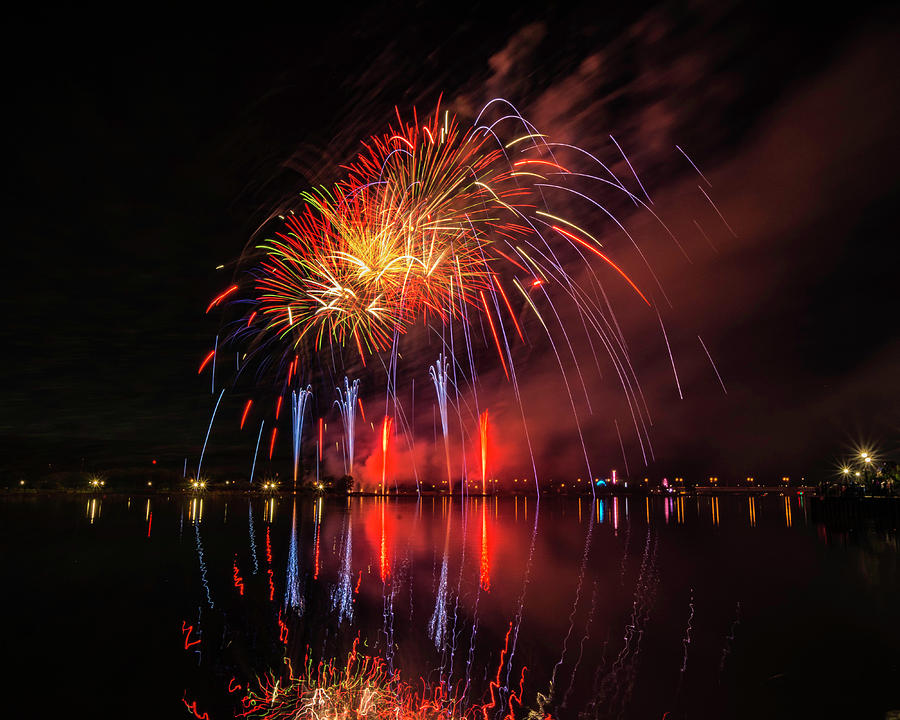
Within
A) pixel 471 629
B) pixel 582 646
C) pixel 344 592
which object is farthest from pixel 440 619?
pixel 344 592

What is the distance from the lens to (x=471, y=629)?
13562mm

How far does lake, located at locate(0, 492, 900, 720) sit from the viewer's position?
31.9 ft

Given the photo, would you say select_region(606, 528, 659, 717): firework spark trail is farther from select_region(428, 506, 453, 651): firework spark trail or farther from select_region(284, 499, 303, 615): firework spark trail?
select_region(284, 499, 303, 615): firework spark trail

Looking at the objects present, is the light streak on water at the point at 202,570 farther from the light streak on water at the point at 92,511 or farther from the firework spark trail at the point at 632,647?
the light streak on water at the point at 92,511

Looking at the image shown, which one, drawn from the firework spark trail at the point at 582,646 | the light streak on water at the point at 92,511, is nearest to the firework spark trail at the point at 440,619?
the firework spark trail at the point at 582,646

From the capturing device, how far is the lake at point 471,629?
31.9 feet

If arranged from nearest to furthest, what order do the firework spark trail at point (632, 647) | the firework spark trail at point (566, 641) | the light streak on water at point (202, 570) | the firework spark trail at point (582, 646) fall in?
the firework spark trail at point (566, 641) → the firework spark trail at point (582, 646) → the firework spark trail at point (632, 647) → the light streak on water at point (202, 570)

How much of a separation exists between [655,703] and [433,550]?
20562mm

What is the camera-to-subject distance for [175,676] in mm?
10406

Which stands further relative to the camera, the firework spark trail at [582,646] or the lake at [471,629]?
the lake at [471,629]

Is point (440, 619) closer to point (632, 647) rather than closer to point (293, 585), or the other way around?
point (632, 647)

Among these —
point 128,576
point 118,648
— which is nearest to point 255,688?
point 118,648

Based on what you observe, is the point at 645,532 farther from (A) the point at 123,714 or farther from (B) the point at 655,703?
(A) the point at 123,714

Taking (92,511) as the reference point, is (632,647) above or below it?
below
